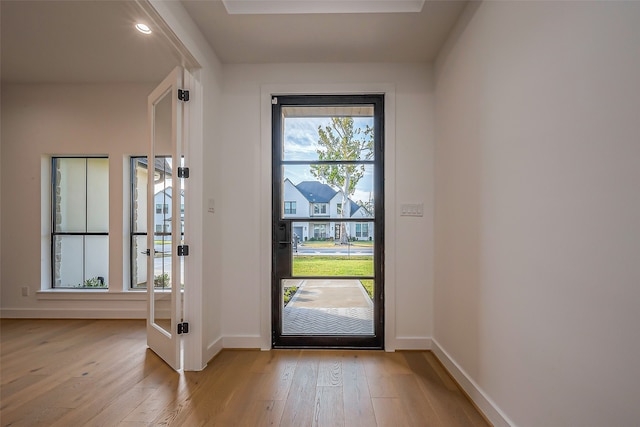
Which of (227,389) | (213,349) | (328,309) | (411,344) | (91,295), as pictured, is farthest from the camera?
(91,295)

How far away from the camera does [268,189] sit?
3.22 metres

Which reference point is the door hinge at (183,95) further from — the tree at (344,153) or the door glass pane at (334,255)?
the door glass pane at (334,255)

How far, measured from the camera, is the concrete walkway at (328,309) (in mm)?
3254

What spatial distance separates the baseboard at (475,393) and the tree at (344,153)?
1297 mm

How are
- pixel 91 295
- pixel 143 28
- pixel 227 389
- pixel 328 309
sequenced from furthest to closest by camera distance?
pixel 91 295 → pixel 328 309 → pixel 143 28 → pixel 227 389

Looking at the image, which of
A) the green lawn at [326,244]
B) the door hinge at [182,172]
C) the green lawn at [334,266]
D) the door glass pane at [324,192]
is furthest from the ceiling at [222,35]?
the green lawn at [334,266]

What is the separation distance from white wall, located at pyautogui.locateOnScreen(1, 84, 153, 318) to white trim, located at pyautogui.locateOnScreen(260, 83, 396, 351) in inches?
73.9

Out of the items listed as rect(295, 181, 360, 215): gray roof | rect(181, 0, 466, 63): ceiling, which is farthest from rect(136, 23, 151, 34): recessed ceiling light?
rect(295, 181, 360, 215): gray roof

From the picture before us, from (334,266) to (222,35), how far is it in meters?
2.19

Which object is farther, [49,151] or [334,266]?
[49,151]

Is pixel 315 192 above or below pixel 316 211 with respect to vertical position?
above

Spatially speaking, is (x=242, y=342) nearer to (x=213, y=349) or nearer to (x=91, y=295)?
(x=213, y=349)

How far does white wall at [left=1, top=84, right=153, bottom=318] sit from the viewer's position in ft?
13.7

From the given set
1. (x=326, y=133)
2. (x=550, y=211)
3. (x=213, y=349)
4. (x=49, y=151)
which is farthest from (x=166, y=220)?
(x=550, y=211)
